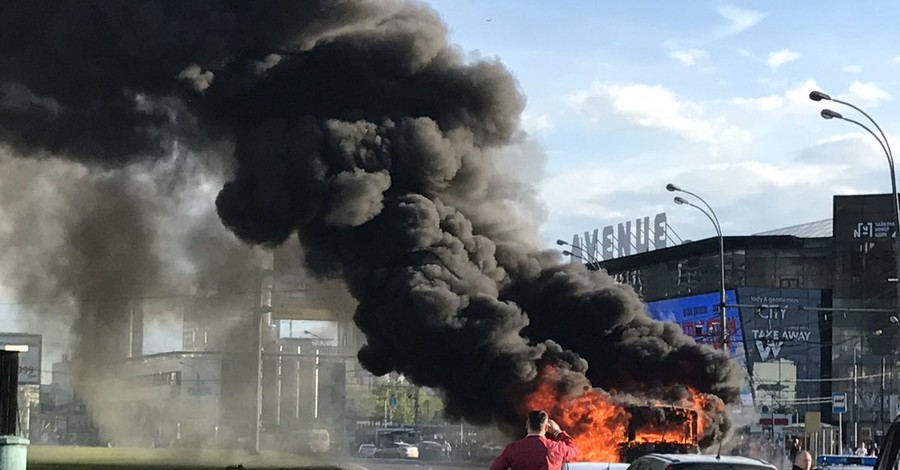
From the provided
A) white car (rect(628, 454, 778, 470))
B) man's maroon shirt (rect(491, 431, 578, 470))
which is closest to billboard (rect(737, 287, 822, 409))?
white car (rect(628, 454, 778, 470))

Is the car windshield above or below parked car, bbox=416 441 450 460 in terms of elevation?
above

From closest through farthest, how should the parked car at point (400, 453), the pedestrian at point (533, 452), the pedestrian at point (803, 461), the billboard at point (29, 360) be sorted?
the pedestrian at point (533, 452) → the pedestrian at point (803, 461) → the billboard at point (29, 360) → the parked car at point (400, 453)

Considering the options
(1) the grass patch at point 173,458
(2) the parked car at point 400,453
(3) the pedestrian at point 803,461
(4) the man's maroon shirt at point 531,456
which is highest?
(4) the man's maroon shirt at point 531,456

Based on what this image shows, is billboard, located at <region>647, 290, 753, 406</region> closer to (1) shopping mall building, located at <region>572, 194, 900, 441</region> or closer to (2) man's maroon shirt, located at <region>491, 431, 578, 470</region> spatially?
(1) shopping mall building, located at <region>572, 194, 900, 441</region>

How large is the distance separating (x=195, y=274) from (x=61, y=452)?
2458 centimetres

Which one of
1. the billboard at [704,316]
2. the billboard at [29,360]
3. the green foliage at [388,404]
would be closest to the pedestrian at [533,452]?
the billboard at [29,360]

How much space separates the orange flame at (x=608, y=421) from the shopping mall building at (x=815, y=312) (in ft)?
147

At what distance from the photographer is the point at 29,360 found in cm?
7394

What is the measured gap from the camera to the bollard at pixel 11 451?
22531 millimetres

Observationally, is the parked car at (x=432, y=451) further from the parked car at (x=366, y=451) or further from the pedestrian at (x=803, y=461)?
the pedestrian at (x=803, y=461)

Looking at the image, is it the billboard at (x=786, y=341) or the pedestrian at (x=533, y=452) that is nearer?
the pedestrian at (x=533, y=452)

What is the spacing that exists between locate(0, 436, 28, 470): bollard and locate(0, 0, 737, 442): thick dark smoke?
845 centimetres

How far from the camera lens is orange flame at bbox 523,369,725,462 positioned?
2667 centimetres

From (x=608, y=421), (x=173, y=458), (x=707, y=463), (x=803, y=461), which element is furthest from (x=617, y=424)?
(x=173, y=458)
